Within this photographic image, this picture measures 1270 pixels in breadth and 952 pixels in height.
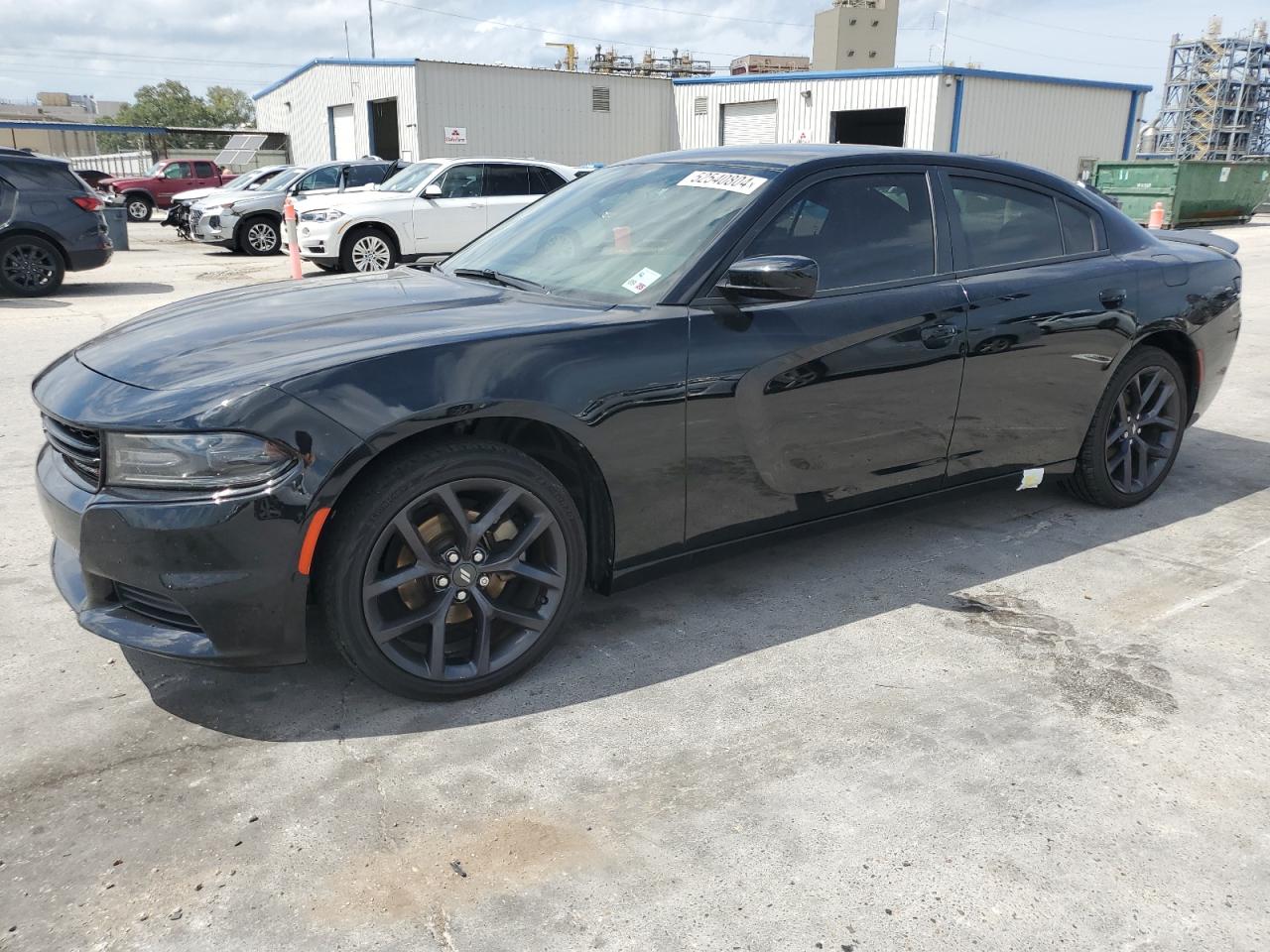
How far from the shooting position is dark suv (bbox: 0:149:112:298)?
11672 mm

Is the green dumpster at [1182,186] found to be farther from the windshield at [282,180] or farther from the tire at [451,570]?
the tire at [451,570]

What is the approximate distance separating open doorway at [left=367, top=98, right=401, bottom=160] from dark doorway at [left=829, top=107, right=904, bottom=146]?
13.5 metres

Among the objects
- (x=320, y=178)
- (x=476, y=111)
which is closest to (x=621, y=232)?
(x=320, y=178)

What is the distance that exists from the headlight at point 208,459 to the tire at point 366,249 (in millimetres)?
11547

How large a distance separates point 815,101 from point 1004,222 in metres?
27.6

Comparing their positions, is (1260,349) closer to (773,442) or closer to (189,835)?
(773,442)

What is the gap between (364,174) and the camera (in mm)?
18562

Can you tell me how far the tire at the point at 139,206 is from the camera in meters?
29.0

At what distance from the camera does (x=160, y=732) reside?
2.92 m

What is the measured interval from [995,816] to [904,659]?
888 millimetres

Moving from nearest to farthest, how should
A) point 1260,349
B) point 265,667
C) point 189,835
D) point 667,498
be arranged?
point 189,835 → point 265,667 → point 667,498 → point 1260,349

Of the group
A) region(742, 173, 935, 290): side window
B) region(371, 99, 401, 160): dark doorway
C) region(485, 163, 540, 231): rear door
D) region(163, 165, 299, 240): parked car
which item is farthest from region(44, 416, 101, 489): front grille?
region(371, 99, 401, 160): dark doorway

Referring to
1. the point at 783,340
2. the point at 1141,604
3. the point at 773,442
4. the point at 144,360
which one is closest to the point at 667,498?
the point at 773,442

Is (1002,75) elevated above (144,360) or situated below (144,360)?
above
